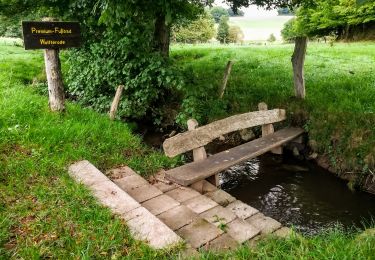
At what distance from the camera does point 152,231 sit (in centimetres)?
396

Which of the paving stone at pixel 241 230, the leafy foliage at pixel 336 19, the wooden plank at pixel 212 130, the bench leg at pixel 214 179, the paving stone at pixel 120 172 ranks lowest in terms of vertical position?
the bench leg at pixel 214 179

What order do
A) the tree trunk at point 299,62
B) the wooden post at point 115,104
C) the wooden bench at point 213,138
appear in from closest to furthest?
the wooden bench at point 213,138 → the tree trunk at point 299,62 → the wooden post at point 115,104

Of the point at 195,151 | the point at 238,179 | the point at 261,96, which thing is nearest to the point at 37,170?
the point at 195,151

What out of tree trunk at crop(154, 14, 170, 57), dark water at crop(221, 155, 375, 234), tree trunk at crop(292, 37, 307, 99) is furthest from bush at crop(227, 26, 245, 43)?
dark water at crop(221, 155, 375, 234)

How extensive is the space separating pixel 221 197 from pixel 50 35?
4680 mm

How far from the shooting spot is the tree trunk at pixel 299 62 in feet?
27.1

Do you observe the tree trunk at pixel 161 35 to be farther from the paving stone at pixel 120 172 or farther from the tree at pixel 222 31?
the tree at pixel 222 31

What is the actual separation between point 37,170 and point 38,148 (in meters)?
0.73

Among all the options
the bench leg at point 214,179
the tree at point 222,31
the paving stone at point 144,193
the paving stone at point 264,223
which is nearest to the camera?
the paving stone at point 264,223

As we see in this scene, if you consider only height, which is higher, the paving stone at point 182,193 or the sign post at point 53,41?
the sign post at point 53,41

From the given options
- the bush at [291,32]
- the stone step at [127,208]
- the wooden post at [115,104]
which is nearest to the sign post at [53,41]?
the wooden post at [115,104]

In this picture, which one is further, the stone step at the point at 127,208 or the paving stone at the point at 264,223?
the paving stone at the point at 264,223

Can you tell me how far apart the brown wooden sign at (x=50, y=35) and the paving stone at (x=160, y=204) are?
3954mm

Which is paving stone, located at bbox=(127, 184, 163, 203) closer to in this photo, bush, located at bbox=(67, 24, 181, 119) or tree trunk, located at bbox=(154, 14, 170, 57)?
bush, located at bbox=(67, 24, 181, 119)
